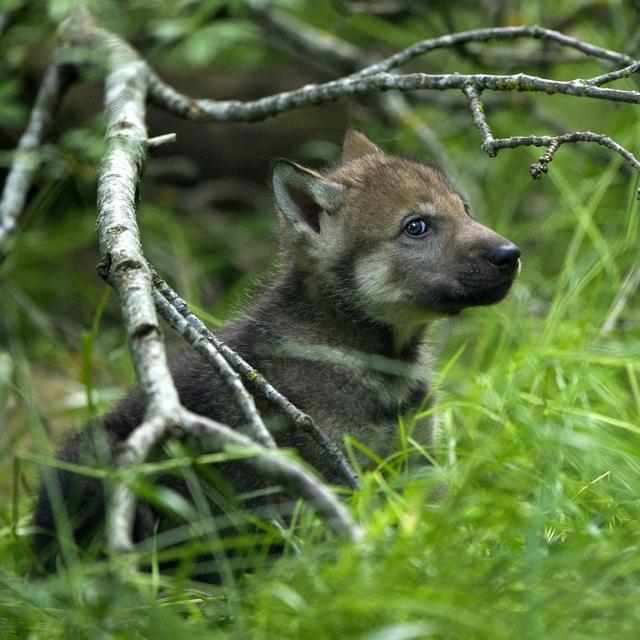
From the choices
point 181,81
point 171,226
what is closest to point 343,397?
Result: point 171,226

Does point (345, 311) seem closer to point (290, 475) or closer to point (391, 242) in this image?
point (391, 242)

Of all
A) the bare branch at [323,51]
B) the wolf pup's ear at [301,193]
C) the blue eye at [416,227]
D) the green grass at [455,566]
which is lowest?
the green grass at [455,566]

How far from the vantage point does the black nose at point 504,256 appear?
158 inches

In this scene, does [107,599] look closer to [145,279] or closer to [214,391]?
[145,279]

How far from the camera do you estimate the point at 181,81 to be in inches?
306

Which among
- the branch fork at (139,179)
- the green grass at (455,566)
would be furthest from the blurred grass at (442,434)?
the branch fork at (139,179)

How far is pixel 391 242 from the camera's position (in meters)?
4.33

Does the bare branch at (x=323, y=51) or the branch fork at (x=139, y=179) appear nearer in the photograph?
the branch fork at (x=139, y=179)

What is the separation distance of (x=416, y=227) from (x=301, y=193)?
521 millimetres

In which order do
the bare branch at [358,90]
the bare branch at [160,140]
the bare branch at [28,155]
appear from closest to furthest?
1. the bare branch at [358,90]
2. the bare branch at [160,140]
3. the bare branch at [28,155]

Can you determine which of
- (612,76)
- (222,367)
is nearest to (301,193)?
(612,76)

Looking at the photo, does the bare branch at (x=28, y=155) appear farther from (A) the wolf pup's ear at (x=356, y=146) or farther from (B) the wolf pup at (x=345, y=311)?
(A) the wolf pup's ear at (x=356, y=146)

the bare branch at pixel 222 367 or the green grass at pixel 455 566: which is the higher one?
the bare branch at pixel 222 367

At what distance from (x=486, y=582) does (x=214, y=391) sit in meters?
1.79
